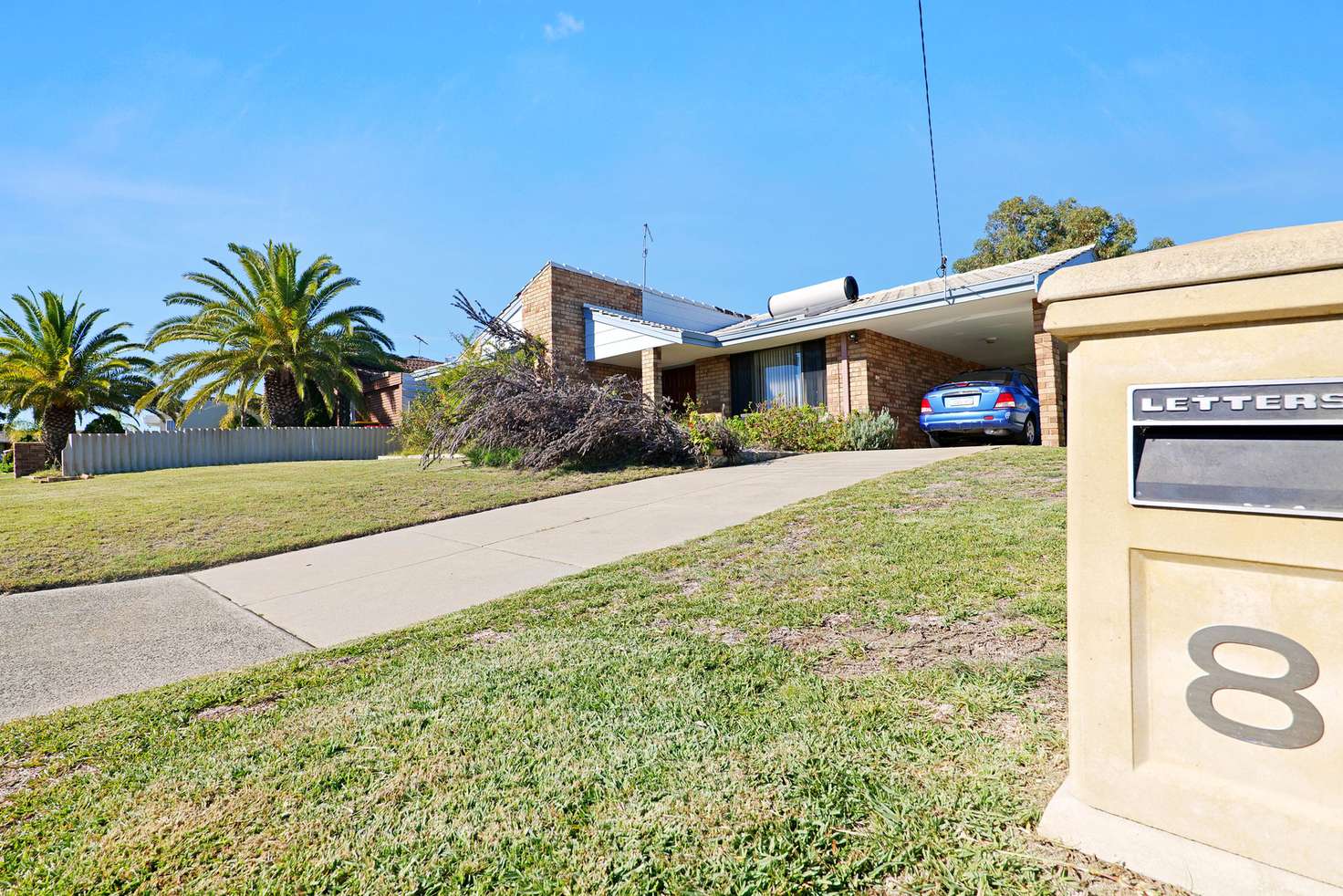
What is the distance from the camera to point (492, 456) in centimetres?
1122

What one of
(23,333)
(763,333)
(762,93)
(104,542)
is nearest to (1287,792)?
(104,542)

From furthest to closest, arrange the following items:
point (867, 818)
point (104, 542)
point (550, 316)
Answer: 1. point (550, 316)
2. point (104, 542)
3. point (867, 818)

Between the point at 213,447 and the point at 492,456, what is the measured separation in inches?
535

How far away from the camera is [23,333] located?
20.2 m

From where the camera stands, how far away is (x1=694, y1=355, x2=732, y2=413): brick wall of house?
15641 millimetres

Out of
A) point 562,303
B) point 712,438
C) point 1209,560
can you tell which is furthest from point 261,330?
point 1209,560

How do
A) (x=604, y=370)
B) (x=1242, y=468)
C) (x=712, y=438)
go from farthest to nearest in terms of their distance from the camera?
(x=604, y=370)
(x=712, y=438)
(x=1242, y=468)

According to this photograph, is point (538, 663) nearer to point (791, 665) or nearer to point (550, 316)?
point (791, 665)

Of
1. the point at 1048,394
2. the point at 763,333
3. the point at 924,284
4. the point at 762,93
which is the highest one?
the point at 762,93

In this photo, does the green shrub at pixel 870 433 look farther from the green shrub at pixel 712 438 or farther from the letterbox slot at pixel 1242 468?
the letterbox slot at pixel 1242 468

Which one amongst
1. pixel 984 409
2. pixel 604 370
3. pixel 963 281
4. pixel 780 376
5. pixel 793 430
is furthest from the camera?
pixel 604 370

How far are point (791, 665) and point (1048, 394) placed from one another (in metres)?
10.1

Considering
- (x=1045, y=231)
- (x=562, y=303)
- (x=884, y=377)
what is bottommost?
(x=884, y=377)

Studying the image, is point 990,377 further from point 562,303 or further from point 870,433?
point 562,303
